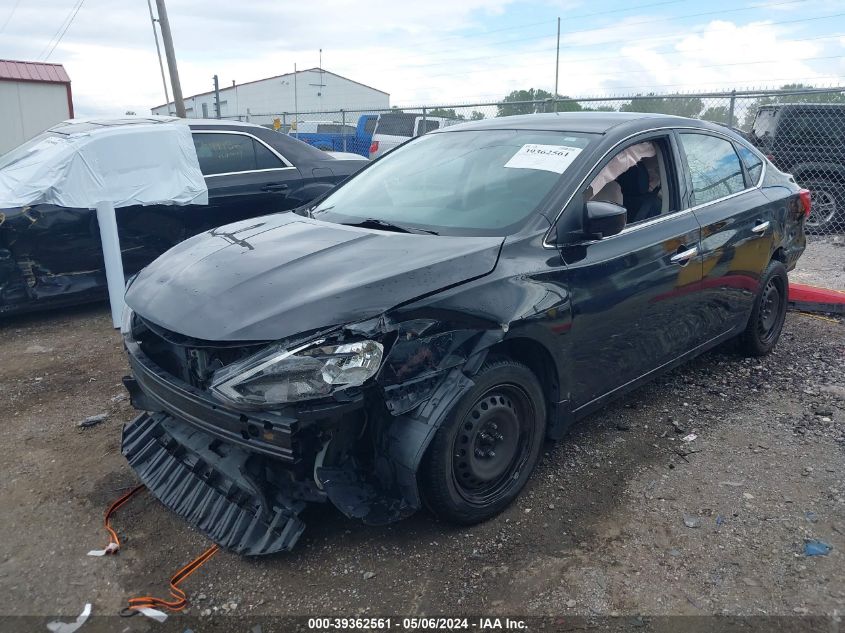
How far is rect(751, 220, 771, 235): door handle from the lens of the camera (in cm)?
435

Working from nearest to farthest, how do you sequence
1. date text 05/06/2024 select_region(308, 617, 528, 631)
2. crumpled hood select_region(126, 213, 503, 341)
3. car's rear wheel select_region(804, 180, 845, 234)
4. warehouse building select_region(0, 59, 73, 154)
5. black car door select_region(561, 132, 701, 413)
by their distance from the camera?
date text 05/06/2024 select_region(308, 617, 528, 631)
crumpled hood select_region(126, 213, 503, 341)
black car door select_region(561, 132, 701, 413)
car's rear wheel select_region(804, 180, 845, 234)
warehouse building select_region(0, 59, 73, 154)

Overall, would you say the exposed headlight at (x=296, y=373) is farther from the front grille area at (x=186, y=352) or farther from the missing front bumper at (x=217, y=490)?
the missing front bumper at (x=217, y=490)

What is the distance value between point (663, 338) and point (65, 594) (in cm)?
307

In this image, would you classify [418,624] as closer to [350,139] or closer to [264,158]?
[264,158]

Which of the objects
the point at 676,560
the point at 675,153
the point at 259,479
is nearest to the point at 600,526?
the point at 676,560

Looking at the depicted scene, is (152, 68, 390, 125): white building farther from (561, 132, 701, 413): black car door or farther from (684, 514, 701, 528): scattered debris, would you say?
(684, 514, 701, 528): scattered debris

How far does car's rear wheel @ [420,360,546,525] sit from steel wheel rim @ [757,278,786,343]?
2.50m

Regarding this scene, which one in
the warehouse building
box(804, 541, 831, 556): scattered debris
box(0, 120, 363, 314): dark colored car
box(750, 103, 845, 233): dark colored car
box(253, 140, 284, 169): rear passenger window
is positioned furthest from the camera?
the warehouse building

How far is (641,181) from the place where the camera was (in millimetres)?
3740

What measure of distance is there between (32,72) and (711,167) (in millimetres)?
24777

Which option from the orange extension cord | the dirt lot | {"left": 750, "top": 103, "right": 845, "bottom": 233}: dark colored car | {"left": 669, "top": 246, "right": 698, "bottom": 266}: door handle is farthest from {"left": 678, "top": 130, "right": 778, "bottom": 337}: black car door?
{"left": 750, "top": 103, "right": 845, "bottom": 233}: dark colored car

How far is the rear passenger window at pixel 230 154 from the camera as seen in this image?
6.32 meters

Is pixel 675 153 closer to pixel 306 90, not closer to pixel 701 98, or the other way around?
pixel 701 98

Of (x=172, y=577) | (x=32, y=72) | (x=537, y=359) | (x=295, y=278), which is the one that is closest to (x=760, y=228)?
(x=537, y=359)
